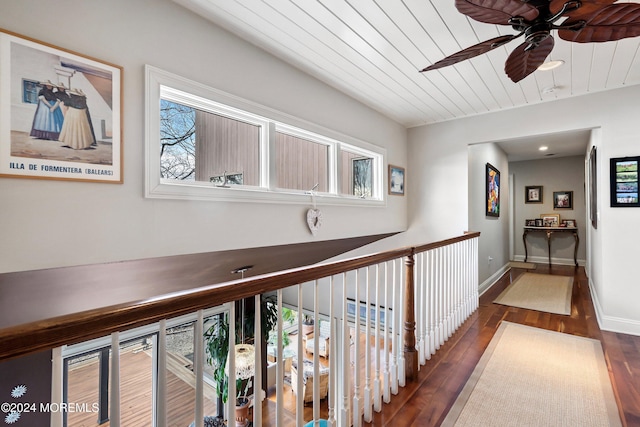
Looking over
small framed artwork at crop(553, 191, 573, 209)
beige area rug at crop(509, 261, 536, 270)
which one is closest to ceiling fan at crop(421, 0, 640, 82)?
beige area rug at crop(509, 261, 536, 270)

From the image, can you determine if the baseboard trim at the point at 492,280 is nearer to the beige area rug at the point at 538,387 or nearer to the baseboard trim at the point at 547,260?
the baseboard trim at the point at 547,260

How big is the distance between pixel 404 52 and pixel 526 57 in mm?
895

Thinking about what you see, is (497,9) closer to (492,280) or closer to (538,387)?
(538,387)

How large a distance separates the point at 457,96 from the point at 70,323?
3.75 metres

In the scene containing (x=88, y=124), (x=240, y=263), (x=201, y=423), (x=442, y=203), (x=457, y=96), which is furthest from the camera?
(x=442, y=203)

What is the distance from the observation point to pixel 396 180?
4.35m

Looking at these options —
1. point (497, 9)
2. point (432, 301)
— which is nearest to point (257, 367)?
point (432, 301)

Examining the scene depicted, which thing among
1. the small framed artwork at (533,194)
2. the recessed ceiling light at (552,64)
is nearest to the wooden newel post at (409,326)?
the recessed ceiling light at (552,64)

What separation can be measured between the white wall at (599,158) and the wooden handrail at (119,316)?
3610 millimetres

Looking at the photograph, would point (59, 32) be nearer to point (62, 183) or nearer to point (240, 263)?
point (62, 183)

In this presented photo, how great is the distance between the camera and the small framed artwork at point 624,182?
2.95 m

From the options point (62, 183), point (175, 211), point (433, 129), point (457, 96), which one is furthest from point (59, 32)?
point (433, 129)

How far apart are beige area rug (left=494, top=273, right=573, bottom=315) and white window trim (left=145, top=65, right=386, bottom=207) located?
2449 millimetres

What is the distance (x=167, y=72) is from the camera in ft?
6.21
